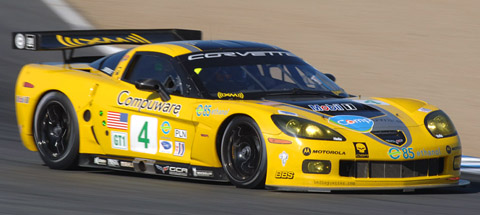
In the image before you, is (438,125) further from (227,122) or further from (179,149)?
(179,149)

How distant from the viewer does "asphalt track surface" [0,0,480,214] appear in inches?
241

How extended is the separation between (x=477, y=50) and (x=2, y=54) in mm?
7612

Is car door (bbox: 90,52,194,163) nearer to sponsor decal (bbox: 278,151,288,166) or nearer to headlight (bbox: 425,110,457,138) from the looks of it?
sponsor decal (bbox: 278,151,288,166)

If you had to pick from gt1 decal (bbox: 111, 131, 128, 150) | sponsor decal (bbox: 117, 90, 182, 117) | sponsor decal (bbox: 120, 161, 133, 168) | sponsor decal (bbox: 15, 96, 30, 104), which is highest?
sponsor decal (bbox: 117, 90, 182, 117)

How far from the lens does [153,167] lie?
7.80m

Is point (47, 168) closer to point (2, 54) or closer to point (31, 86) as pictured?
point (31, 86)

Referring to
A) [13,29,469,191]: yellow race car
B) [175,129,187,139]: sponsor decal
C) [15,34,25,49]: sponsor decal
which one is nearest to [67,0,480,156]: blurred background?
[13,29,469,191]: yellow race car

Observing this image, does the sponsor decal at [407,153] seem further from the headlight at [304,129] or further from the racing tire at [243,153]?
the racing tire at [243,153]

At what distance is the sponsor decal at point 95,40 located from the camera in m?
9.58

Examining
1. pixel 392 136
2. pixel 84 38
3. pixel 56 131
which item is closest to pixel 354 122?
pixel 392 136

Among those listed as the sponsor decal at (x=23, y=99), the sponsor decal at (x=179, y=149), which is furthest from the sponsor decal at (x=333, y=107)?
the sponsor decal at (x=23, y=99)

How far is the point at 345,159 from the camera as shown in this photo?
6.71 m

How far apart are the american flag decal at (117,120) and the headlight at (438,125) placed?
2.54 m

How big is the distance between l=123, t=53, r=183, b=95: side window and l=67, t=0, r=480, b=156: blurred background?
13.0 ft
